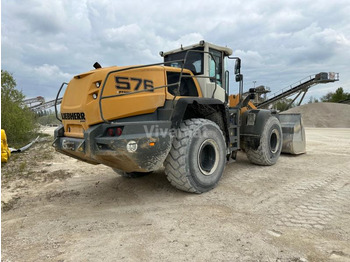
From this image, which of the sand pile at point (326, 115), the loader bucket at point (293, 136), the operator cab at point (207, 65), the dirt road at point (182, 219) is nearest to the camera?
the dirt road at point (182, 219)

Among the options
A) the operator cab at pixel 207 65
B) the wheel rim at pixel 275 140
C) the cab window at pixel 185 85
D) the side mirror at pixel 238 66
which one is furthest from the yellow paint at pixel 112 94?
the wheel rim at pixel 275 140

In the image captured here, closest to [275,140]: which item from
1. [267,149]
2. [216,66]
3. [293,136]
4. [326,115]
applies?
[267,149]

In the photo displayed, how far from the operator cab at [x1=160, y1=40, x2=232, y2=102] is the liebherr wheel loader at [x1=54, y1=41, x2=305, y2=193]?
0.8 inches

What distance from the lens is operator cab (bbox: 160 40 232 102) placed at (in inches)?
194

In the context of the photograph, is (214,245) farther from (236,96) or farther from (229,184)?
(236,96)

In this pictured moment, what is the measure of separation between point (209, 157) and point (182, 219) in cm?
151

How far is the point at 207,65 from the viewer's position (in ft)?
16.6

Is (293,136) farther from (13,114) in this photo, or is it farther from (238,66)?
(13,114)

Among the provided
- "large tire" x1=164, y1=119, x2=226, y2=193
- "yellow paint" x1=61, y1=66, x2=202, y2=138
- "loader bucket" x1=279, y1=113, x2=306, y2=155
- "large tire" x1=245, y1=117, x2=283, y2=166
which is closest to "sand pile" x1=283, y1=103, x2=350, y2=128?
"loader bucket" x1=279, y1=113, x2=306, y2=155

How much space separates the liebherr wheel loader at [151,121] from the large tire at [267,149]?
53.4 inches

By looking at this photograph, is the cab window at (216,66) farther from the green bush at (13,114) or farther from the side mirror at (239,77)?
the green bush at (13,114)

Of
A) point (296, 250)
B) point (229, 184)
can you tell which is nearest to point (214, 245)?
point (296, 250)

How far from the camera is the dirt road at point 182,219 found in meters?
2.60

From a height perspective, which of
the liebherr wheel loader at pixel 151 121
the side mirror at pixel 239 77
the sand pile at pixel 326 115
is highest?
the side mirror at pixel 239 77
